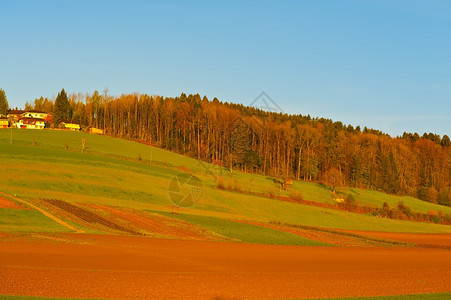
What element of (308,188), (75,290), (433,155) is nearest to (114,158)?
(308,188)

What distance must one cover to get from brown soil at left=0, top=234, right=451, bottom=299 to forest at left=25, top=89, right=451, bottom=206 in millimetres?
78440

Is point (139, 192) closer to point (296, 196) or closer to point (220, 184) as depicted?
point (220, 184)

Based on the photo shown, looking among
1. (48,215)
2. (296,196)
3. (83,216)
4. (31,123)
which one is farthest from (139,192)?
(31,123)

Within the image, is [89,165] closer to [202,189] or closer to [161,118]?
[202,189]

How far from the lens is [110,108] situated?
17700cm

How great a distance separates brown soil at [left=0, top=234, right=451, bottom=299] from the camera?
69.2 ft

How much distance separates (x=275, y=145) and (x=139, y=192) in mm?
80398

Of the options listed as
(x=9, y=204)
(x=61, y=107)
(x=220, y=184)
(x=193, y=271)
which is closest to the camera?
(x=193, y=271)

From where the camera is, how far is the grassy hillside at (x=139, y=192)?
Result: 169 ft

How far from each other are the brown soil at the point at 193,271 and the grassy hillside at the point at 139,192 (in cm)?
864

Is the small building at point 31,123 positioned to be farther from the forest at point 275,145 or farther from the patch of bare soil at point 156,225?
the patch of bare soil at point 156,225

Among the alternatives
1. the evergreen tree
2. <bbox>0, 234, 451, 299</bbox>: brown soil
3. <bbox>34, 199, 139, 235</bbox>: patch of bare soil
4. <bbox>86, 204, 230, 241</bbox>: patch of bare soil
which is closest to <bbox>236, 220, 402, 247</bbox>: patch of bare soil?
<bbox>0, 234, 451, 299</bbox>: brown soil

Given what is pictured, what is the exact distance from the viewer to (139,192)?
67.0 metres

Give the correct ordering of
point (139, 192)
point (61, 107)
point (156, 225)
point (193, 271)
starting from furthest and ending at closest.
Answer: point (61, 107), point (139, 192), point (156, 225), point (193, 271)
